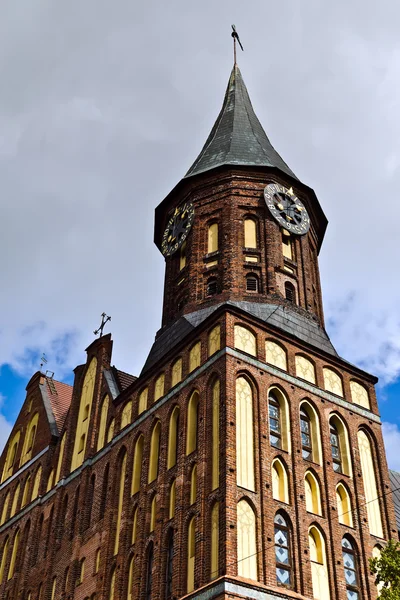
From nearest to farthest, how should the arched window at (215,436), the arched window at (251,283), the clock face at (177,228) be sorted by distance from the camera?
the arched window at (215,436) → the arched window at (251,283) → the clock face at (177,228)

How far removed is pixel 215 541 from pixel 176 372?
6985mm

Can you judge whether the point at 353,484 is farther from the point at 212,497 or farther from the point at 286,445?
the point at 212,497

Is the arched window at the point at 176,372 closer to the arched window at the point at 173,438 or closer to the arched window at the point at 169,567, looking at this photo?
the arched window at the point at 173,438

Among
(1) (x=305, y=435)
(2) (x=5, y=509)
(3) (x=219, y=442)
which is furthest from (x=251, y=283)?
(2) (x=5, y=509)

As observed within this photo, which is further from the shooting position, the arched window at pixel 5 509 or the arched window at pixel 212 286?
the arched window at pixel 5 509

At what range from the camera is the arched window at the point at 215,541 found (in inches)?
790

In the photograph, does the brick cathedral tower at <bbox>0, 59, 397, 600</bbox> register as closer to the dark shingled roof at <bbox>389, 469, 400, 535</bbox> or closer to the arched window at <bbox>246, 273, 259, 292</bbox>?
the arched window at <bbox>246, 273, 259, 292</bbox>

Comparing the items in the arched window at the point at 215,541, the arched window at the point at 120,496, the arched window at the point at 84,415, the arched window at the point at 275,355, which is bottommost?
the arched window at the point at 215,541

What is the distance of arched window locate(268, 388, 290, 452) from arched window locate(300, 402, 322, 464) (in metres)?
0.69

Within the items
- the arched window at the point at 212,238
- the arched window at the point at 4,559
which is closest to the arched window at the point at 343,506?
the arched window at the point at 212,238

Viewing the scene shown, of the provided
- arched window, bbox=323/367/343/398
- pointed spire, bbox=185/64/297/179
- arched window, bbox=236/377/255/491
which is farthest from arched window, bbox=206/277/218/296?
arched window, bbox=236/377/255/491

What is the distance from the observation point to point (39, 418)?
3450 centimetres

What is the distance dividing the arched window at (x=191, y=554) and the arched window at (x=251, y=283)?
9201 millimetres

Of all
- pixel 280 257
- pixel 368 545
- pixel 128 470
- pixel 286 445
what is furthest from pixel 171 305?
pixel 368 545
